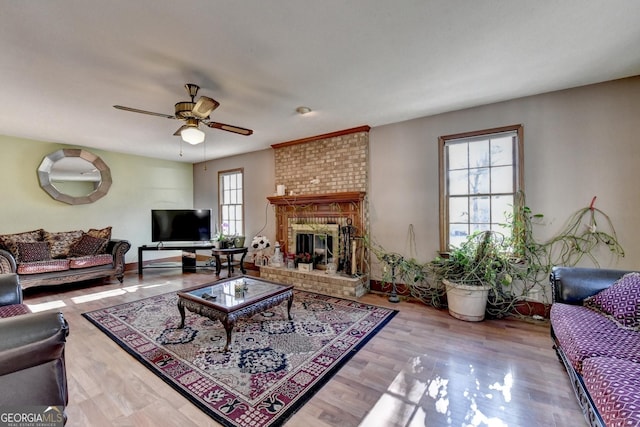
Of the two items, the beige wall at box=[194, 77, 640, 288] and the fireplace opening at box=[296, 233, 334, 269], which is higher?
Result: the beige wall at box=[194, 77, 640, 288]

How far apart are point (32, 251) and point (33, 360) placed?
14.2 ft

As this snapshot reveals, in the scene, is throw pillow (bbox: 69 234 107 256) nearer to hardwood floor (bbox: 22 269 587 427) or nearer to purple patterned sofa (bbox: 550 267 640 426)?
hardwood floor (bbox: 22 269 587 427)

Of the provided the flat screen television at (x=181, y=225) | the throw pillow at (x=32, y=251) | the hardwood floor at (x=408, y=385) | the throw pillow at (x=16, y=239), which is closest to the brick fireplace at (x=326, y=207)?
the hardwood floor at (x=408, y=385)

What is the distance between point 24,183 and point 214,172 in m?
3.27

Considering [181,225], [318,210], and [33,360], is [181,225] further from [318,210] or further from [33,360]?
[33,360]

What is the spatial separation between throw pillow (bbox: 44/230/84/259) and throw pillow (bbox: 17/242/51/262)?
218 millimetres

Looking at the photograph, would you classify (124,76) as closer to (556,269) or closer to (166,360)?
(166,360)

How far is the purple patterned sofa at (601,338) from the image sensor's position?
3.99 ft

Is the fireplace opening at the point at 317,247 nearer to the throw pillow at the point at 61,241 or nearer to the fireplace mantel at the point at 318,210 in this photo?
the fireplace mantel at the point at 318,210

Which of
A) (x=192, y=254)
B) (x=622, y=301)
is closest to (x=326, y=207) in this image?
(x=192, y=254)

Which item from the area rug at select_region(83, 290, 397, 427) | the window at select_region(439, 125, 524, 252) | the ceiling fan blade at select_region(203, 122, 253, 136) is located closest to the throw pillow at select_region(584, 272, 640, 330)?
the window at select_region(439, 125, 524, 252)

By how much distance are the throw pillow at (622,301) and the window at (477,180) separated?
52.1 inches

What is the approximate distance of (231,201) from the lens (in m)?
6.48

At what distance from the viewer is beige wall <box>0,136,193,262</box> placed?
4625mm
